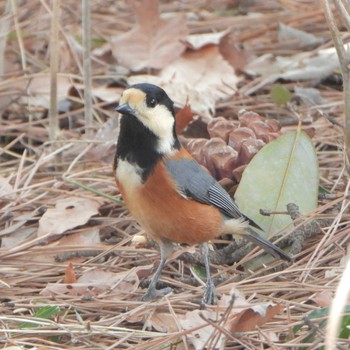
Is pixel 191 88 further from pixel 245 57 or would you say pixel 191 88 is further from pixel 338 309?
pixel 338 309

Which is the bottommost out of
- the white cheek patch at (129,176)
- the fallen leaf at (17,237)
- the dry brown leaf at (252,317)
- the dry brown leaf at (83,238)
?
the fallen leaf at (17,237)

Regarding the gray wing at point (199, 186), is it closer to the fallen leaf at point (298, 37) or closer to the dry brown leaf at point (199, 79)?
the dry brown leaf at point (199, 79)

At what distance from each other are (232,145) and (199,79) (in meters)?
1.49

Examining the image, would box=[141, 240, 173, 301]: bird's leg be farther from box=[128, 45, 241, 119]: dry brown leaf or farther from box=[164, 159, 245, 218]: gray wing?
box=[128, 45, 241, 119]: dry brown leaf

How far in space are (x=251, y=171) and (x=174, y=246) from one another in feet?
1.84

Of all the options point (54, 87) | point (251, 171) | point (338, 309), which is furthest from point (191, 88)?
point (338, 309)

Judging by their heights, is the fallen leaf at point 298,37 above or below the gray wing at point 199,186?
below

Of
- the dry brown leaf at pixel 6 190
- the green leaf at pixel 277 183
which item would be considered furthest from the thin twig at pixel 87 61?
the green leaf at pixel 277 183

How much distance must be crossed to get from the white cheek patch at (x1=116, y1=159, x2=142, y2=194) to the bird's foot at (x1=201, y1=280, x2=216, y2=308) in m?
0.54

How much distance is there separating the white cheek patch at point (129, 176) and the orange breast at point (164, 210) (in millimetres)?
20

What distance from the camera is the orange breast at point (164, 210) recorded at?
393cm

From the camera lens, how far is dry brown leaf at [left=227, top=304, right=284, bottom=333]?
335 cm

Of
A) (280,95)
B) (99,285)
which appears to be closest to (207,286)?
(99,285)

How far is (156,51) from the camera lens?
6316mm
